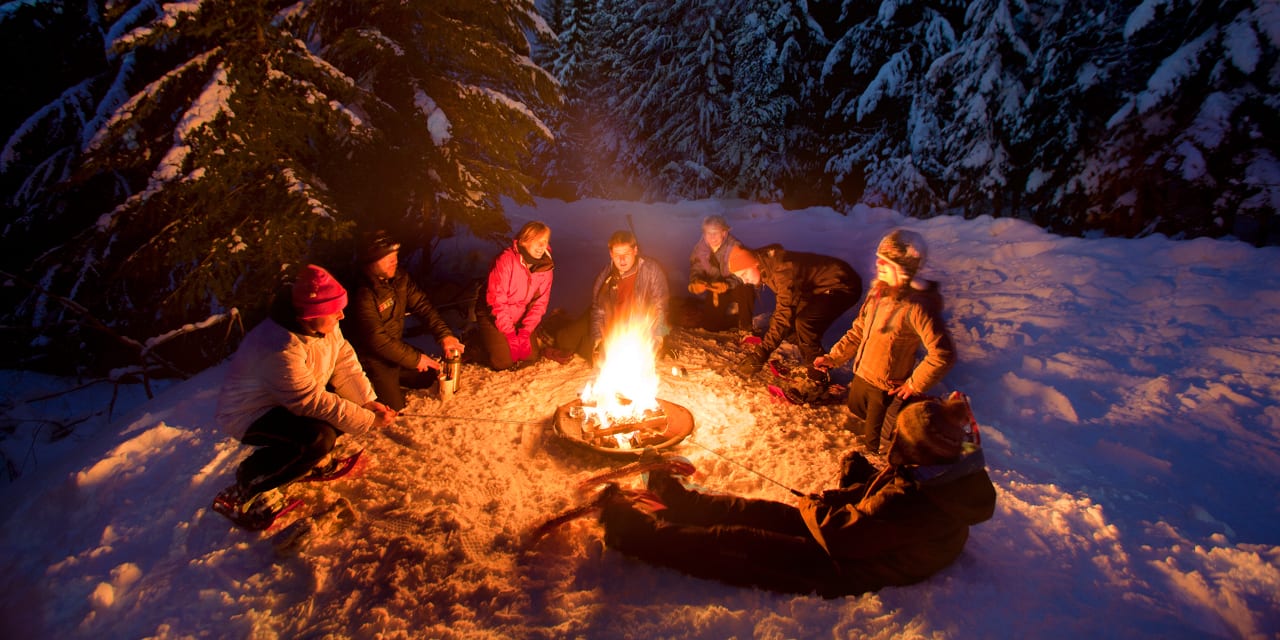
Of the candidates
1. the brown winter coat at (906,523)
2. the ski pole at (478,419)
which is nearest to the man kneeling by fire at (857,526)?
the brown winter coat at (906,523)

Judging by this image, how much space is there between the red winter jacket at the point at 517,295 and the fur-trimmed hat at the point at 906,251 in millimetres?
3462

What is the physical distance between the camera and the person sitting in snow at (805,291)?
5.91 metres

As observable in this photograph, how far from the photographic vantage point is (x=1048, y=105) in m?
9.91

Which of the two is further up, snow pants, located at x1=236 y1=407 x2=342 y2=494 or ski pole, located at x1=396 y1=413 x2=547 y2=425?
snow pants, located at x1=236 y1=407 x2=342 y2=494

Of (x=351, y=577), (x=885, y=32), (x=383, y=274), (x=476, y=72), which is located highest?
(x=885, y=32)

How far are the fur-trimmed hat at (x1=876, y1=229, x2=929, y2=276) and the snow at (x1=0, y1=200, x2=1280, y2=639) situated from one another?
64.5 inches

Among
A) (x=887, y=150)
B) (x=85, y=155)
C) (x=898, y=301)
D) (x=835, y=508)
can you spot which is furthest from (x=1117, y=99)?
(x=85, y=155)

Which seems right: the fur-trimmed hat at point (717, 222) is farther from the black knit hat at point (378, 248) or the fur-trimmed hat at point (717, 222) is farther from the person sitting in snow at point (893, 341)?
the black knit hat at point (378, 248)

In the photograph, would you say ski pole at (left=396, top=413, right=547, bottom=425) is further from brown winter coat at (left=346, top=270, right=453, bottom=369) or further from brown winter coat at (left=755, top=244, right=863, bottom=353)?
brown winter coat at (left=755, top=244, right=863, bottom=353)

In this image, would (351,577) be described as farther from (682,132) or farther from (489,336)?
(682,132)

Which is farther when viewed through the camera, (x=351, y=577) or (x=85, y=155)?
(x=85, y=155)

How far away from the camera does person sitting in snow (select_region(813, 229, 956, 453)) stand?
155 inches

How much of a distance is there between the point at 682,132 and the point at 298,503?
56.8ft

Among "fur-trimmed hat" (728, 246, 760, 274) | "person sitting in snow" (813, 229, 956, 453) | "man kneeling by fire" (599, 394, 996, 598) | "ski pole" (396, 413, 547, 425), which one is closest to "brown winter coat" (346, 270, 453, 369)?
"ski pole" (396, 413, 547, 425)
